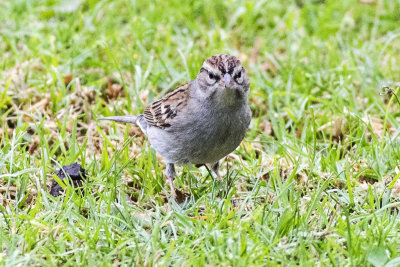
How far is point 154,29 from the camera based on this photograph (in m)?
7.60

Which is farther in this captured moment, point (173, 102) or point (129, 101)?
point (129, 101)

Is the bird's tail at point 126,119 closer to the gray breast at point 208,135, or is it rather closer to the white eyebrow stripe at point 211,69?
the gray breast at point 208,135

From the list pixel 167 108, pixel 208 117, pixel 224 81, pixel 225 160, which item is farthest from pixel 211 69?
pixel 225 160

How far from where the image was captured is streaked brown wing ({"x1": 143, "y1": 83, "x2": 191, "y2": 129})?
505 cm

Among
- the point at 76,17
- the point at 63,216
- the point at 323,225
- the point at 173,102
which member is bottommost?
the point at 323,225

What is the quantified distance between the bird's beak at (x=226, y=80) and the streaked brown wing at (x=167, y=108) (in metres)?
0.55

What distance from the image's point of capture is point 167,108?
519 centimetres

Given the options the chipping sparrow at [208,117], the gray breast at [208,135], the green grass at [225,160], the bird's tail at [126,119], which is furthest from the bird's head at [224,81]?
the bird's tail at [126,119]

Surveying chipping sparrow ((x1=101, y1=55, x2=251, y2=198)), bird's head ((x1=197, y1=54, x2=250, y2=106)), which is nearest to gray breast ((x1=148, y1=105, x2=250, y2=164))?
chipping sparrow ((x1=101, y1=55, x2=251, y2=198))

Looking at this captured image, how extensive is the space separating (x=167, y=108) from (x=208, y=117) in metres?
0.57

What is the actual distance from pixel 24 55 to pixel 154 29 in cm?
152

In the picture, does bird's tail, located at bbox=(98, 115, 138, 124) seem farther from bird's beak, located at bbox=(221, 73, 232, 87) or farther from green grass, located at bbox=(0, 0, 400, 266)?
bird's beak, located at bbox=(221, 73, 232, 87)

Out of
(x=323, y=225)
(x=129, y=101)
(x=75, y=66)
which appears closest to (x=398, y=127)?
(x=323, y=225)

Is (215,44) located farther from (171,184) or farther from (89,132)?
(171,184)
